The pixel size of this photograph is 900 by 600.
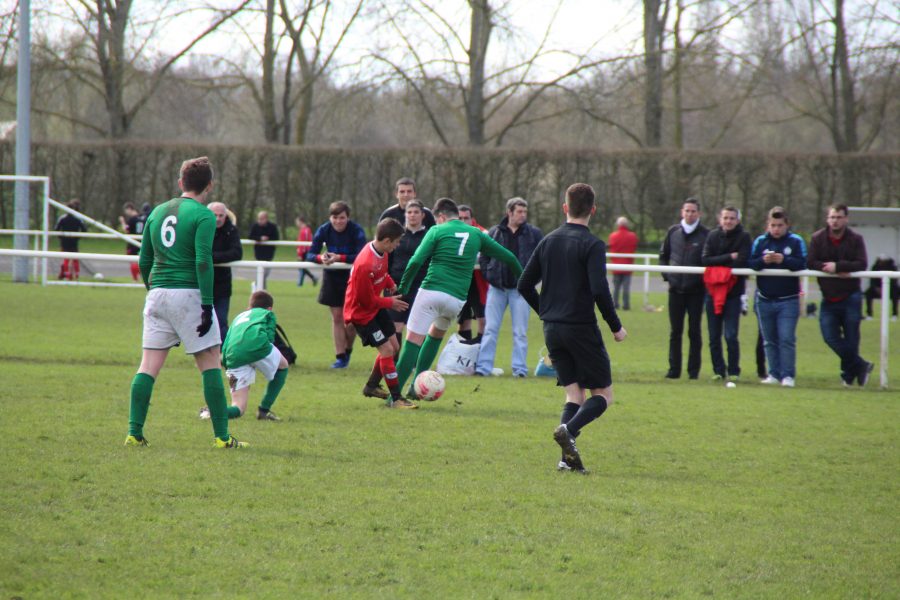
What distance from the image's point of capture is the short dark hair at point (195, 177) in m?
6.70

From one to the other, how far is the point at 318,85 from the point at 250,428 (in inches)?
1402

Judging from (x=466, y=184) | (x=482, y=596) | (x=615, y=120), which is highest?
(x=615, y=120)

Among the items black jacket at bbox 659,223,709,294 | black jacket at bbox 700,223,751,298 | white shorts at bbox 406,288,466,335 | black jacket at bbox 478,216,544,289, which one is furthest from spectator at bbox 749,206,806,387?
white shorts at bbox 406,288,466,335

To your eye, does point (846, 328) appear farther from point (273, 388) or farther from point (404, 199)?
point (273, 388)

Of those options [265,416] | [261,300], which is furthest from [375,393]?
[261,300]

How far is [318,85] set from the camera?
42125 mm

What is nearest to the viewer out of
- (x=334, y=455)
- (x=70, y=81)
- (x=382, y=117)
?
(x=334, y=455)

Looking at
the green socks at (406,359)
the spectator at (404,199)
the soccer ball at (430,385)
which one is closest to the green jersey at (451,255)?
the green socks at (406,359)

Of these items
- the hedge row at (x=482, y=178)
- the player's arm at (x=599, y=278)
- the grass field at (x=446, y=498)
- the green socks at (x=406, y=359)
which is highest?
the hedge row at (x=482, y=178)

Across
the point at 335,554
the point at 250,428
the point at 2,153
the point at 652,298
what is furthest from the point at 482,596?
the point at 2,153

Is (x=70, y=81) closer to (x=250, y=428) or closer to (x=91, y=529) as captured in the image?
(x=250, y=428)

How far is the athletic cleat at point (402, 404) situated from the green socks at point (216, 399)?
2.36 metres

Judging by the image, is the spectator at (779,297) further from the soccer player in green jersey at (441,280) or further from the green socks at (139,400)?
the green socks at (139,400)

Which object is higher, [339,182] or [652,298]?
[339,182]
